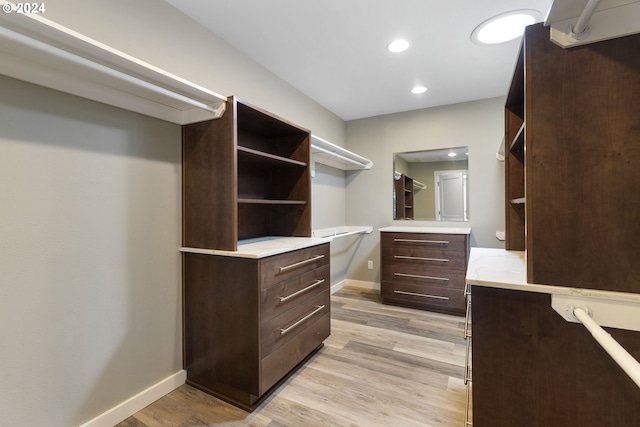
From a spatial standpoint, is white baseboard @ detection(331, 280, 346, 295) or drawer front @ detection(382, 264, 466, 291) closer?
drawer front @ detection(382, 264, 466, 291)

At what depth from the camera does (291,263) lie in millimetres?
1876

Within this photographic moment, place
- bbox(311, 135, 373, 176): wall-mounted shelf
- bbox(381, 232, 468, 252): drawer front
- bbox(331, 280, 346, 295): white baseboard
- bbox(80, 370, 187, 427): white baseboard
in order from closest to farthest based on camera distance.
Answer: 1. bbox(80, 370, 187, 427): white baseboard
2. bbox(311, 135, 373, 176): wall-mounted shelf
3. bbox(381, 232, 468, 252): drawer front
4. bbox(331, 280, 346, 295): white baseboard

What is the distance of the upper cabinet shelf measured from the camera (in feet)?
3.23

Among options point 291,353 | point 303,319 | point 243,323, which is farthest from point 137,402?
point 303,319

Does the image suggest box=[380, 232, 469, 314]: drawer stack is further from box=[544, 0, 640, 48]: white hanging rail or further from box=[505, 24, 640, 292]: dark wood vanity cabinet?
box=[544, 0, 640, 48]: white hanging rail

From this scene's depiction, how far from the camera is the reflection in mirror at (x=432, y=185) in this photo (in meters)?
3.54

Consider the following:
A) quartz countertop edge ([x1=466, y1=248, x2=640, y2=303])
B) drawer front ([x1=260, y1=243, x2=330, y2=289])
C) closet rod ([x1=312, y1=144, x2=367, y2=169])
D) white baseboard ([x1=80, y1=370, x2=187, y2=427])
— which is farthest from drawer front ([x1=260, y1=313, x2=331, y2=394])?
closet rod ([x1=312, y1=144, x2=367, y2=169])

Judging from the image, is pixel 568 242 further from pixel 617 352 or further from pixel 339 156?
pixel 339 156

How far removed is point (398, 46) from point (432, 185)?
1915 mm

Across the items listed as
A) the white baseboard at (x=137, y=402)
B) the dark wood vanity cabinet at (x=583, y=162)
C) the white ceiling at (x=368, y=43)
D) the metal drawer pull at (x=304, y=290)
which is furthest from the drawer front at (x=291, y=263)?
the white ceiling at (x=368, y=43)

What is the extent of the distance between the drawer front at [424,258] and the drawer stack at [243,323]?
163cm

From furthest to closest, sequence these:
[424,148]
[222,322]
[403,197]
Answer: [403,197] → [424,148] → [222,322]

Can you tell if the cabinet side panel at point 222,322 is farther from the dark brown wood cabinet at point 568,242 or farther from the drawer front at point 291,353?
the dark brown wood cabinet at point 568,242

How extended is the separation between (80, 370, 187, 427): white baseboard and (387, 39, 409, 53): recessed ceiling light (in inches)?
109
